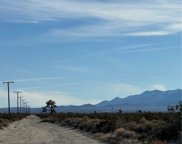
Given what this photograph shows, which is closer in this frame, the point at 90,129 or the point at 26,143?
the point at 26,143

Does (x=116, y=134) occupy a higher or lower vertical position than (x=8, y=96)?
lower

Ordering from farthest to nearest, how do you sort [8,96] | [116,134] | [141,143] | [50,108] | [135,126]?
1. [50,108]
2. [8,96]
3. [135,126]
4. [116,134]
5. [141,143]

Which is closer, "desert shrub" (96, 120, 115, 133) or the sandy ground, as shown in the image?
the sandy ground

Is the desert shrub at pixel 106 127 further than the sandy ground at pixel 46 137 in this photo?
Yes

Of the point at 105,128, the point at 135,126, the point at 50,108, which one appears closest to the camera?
the point at 135,126

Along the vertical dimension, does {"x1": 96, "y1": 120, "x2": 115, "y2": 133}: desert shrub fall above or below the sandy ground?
above

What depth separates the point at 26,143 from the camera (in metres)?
32.8

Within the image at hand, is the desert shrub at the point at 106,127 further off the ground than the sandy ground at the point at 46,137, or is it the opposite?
the desert shrub at the point at 106,127

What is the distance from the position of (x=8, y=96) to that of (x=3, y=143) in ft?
279

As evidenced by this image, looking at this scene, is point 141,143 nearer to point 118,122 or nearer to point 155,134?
point 155,134

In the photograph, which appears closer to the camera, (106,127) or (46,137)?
(46,137)

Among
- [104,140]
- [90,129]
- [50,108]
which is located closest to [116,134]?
[104,140]

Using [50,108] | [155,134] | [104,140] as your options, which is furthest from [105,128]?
[50,108]

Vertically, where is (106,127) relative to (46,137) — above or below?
above
